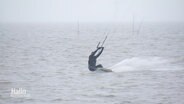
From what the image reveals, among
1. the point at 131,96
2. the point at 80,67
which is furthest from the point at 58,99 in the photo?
the point at 80,67

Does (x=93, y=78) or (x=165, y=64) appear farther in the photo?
(x=165, y=64)

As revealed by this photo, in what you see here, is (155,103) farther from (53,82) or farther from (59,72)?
(59,72)

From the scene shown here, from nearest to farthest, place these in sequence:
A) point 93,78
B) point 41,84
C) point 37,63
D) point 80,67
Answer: point 41,84
point 93,78
point 80,67
point 37,63

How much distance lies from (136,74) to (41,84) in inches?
330

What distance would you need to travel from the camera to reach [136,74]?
3462cm

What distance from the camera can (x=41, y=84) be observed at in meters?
30.8

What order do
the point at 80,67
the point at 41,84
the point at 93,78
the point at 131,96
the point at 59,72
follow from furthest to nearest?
the point at 80,67 → the point at 59,72 → the point at 93,78 → the point at 41,84 → the point at 131,96

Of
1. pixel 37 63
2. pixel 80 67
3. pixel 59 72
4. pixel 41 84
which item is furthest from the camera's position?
pixel 37 63

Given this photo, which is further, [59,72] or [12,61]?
[12,61]

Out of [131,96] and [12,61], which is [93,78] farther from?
[12,61]

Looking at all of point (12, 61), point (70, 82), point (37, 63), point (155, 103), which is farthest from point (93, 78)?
point (12, 61)

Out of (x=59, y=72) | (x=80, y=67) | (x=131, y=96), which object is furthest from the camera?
(x=80, y=67)

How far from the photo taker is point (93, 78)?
33219 mm

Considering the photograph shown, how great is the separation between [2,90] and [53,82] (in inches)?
176
